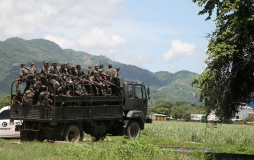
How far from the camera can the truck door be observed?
1867 cm

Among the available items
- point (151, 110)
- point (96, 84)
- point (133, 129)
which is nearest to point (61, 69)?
point (96, 84)

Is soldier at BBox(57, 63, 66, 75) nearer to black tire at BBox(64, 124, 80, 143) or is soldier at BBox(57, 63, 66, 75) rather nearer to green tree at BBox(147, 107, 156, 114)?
black tire at BBox(64, 124, 80, 143)

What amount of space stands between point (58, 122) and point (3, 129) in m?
4.23

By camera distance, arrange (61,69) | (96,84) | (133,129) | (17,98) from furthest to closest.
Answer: (133,129) < (96,84) < (61,69) < (17,98)

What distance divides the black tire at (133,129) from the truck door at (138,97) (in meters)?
0.93

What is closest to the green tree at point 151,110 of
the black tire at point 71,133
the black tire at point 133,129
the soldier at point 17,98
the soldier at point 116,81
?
the black tire at point 133,129

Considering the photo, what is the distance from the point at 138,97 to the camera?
62.0 ft

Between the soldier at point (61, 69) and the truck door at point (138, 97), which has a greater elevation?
the soldier at point (61, 69)

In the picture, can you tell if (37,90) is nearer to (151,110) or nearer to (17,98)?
(17,98)

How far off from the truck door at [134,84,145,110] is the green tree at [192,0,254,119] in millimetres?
5498

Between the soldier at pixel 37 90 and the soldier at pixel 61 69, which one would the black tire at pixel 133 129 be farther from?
the soldier at pixel 37 90

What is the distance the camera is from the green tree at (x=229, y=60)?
12.3m

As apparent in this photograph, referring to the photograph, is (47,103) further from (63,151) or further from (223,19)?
(223,19)

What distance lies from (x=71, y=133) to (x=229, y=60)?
7.54 m
